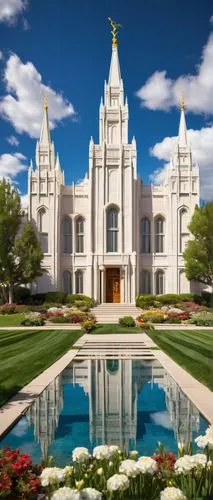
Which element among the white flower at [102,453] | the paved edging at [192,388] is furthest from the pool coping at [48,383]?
the white flower at [102,453]

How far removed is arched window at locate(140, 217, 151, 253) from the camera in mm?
42000

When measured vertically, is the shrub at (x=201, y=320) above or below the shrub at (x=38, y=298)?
below

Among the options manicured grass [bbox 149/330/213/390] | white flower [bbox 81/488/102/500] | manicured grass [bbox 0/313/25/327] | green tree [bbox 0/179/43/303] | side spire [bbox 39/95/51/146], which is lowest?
manicured grass [bbox 0/313/25/327]

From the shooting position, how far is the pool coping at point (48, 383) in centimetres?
671

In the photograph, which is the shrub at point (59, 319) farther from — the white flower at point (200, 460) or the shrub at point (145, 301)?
the white flower at point (200, 460)

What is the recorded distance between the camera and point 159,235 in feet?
139

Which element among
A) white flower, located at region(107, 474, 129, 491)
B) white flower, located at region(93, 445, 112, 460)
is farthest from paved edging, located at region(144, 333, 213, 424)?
white flower, located at region(107, 474, 129, 491)

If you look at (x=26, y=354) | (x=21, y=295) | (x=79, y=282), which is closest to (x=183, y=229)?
(x=79, y=282)

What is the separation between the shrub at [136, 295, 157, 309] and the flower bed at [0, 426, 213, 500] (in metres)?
31.9

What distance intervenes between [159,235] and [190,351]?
28922 millimetres

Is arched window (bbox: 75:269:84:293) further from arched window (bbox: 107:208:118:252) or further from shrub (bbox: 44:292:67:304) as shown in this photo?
arched window (bbox: 107:208:118:252)

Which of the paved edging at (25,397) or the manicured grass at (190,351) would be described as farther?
the manicured grass at (190,351)

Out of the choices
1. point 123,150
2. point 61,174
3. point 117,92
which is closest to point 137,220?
point 123,150

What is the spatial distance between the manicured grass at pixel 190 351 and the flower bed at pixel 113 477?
454cm
